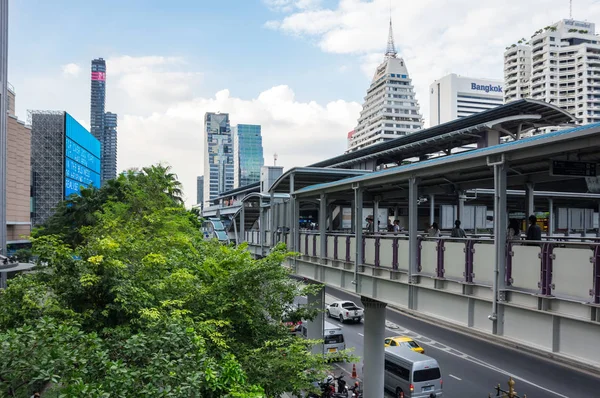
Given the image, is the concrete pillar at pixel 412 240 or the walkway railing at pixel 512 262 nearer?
the walkway railing at pixel 512 262

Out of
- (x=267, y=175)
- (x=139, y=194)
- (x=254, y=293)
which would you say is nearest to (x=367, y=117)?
(x=267, y=175)

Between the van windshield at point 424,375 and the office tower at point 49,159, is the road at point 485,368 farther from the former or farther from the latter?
the office tower at point 49,159

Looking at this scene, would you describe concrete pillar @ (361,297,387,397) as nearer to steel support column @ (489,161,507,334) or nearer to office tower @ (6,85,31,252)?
steel support column @ (489,161,507,334)

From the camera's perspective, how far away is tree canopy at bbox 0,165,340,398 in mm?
5566

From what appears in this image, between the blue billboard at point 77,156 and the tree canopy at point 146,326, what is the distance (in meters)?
62.6

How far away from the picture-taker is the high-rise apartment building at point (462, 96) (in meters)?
180

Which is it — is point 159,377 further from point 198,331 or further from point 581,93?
point 581,93

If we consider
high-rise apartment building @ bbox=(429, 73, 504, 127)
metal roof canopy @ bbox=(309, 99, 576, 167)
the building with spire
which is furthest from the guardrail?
high-rise apartment building @ bbox=(429, 73, 504, 127)

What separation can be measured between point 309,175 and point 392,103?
13625 centimetres

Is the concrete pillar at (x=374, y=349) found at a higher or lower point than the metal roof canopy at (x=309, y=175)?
lower

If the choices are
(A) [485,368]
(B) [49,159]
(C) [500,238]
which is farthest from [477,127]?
(B) [49,159]

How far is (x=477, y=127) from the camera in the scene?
31062mm

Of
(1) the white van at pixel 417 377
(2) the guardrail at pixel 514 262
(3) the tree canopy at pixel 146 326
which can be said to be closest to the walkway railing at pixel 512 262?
(2) the guardrail at pixel 514 262

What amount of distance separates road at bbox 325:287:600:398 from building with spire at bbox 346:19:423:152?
123826mm
